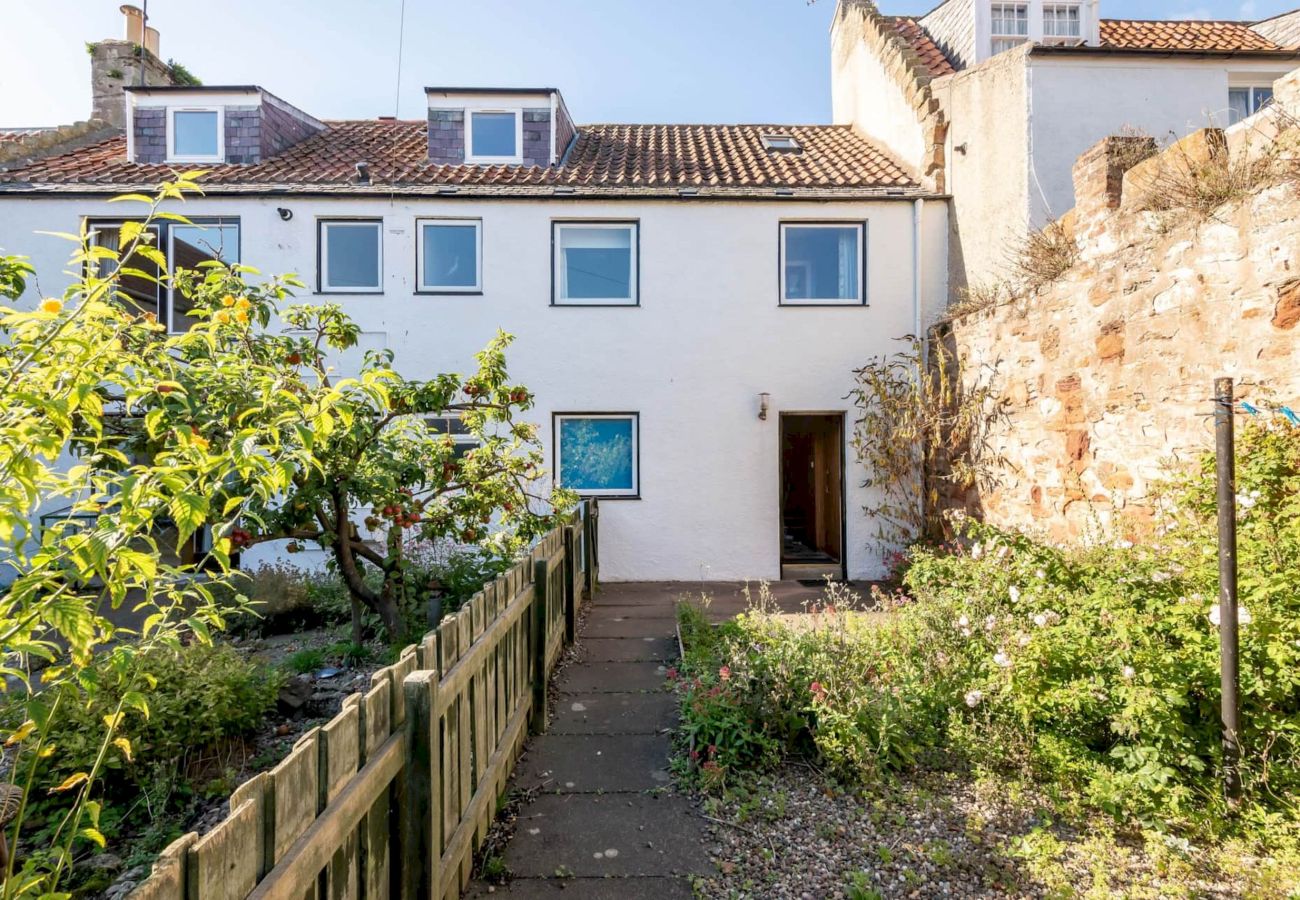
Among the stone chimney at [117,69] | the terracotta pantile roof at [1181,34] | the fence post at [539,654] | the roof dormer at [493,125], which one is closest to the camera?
the fence post at [539,654]

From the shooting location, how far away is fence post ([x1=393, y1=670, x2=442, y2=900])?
7.65 feet

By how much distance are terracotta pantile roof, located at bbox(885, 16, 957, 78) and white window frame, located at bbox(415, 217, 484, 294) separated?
7325 mm

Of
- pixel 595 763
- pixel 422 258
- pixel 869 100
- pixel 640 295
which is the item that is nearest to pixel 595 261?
pixel 640 295

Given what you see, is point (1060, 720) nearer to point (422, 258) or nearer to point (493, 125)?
point (422, 258)

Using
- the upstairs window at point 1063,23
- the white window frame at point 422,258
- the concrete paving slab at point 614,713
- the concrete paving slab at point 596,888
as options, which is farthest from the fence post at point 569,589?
the upstairs window at point 1063,23

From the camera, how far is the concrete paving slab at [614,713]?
454 centimetres

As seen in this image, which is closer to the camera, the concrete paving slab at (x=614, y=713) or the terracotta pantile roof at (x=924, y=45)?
the concrete paving slab at (x=614, y=713)

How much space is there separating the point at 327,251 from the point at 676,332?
5170mm

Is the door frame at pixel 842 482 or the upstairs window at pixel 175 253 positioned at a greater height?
the upstairs window at pixel 175 253

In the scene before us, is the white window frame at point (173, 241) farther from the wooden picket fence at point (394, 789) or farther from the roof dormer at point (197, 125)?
the wooden picket fence at point (394, 789)

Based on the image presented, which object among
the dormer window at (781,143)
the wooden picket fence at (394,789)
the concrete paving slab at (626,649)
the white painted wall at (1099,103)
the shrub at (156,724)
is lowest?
the concrete paving slab at (626,649)

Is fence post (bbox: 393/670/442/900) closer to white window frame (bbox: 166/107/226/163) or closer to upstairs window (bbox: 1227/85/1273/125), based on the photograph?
white window frame (bbox: 166/107/226/163)

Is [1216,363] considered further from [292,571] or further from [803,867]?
[292,571]

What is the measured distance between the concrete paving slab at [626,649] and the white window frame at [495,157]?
25.3 feet
